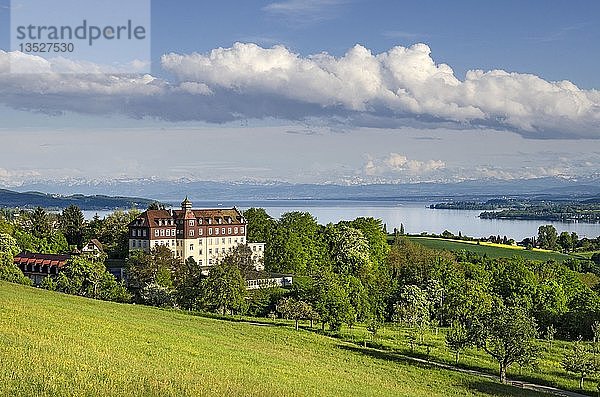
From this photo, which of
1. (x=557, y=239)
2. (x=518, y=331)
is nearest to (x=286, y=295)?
(x=518, y=331)

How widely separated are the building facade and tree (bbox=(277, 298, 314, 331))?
21.9 m

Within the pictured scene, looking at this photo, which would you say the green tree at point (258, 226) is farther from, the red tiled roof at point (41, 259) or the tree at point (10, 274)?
the tree at point (10, 274)

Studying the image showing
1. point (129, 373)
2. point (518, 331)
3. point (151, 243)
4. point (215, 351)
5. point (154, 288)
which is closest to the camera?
point (129, 373)

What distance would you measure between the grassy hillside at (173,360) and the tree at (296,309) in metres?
5.49

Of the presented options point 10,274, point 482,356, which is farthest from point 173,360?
point 10,274

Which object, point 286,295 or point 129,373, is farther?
point 286,295

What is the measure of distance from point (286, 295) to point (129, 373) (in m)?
41.6

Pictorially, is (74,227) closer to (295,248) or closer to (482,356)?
(295,248)

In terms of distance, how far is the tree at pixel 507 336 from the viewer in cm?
3709

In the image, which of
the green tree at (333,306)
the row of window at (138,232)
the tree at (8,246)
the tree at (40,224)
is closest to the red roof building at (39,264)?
the tree at (8,246)

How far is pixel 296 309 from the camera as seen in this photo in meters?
53.0

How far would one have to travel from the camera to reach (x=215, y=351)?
1275 inches

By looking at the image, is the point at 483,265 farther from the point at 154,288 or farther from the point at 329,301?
the point at 154,288

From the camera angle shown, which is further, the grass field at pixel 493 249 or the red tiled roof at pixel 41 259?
the grass field at pixel 493 249
